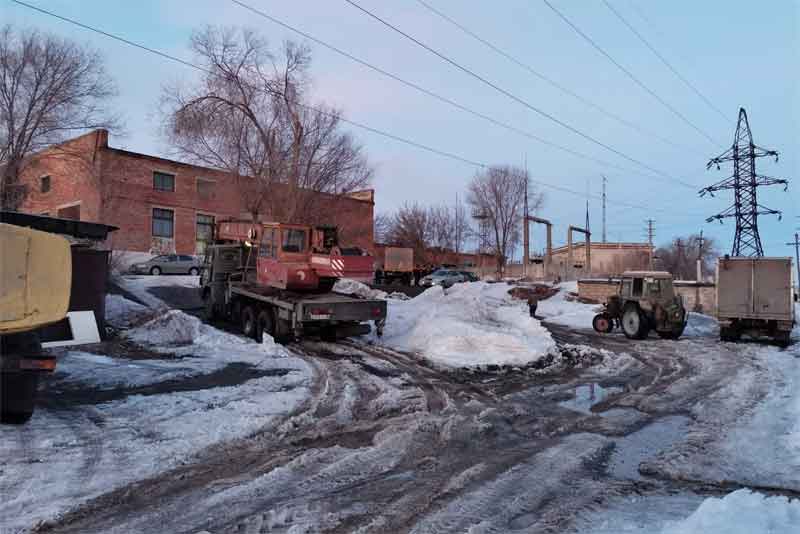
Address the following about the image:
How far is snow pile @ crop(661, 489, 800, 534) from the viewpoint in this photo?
3688 mm

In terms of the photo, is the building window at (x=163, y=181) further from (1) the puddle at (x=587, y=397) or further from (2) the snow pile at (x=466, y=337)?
(1) the puddle at (x=587, y=397)

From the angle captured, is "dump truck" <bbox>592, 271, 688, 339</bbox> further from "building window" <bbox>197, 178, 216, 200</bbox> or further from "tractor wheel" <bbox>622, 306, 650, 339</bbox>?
"building window" <bbox>197, 178, 216, 200</bbox>

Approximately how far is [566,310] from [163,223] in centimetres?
2978

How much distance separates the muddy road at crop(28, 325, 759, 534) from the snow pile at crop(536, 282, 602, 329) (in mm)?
13992

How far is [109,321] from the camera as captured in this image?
603 inches

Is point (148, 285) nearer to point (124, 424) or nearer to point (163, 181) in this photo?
point (124, 424)

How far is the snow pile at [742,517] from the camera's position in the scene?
369cm

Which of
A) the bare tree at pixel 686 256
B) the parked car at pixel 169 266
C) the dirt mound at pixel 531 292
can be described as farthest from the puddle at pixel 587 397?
the bare tree at pixel 686 256

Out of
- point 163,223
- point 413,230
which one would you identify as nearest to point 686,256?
point 413,230

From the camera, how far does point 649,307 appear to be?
18312 millimetres

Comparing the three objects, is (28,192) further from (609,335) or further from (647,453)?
(647,453)

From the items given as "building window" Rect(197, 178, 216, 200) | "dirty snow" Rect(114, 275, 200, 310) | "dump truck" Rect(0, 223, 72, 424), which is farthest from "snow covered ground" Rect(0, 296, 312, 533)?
"building window" Rect(197, 178, 216, 200)

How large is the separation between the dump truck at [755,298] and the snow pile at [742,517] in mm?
15451

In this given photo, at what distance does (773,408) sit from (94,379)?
10.3m
